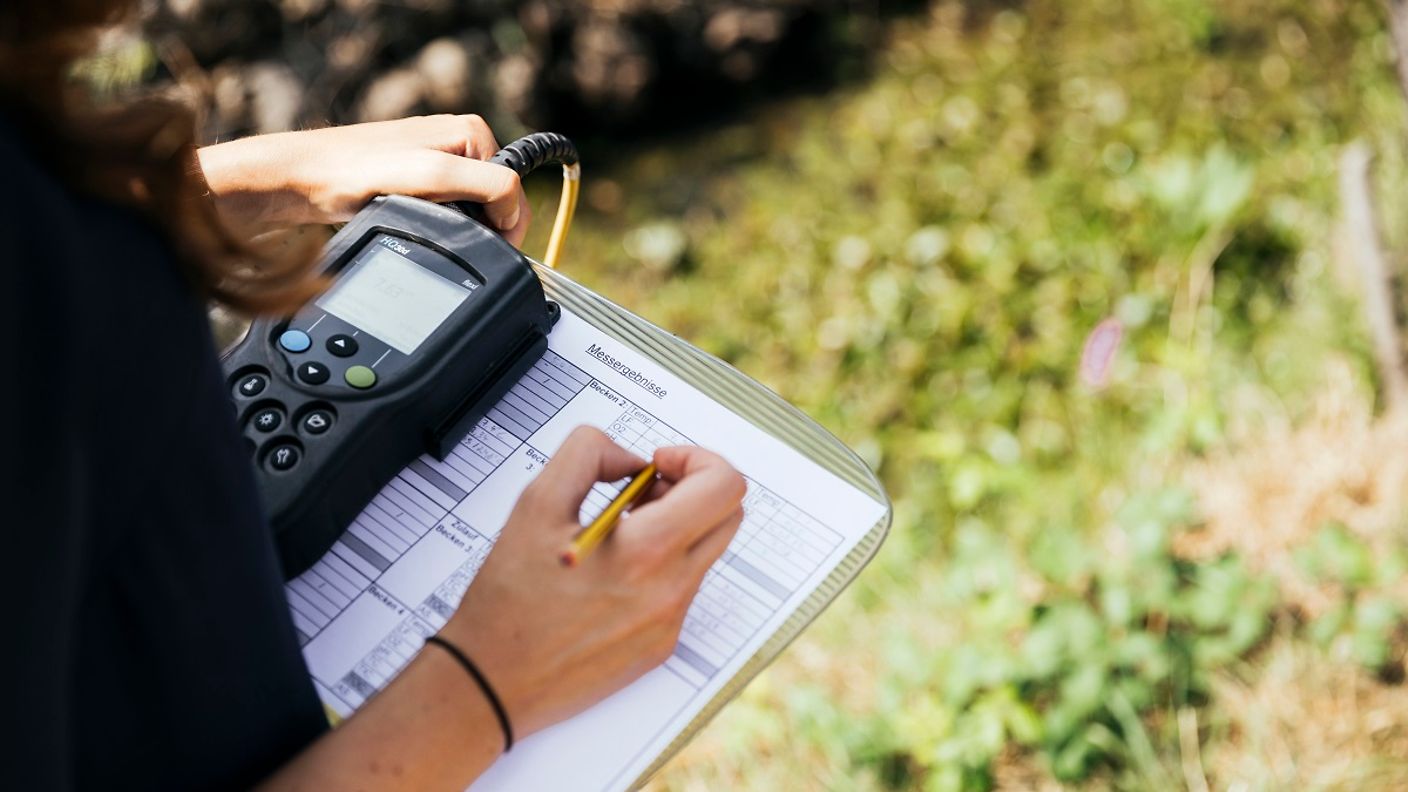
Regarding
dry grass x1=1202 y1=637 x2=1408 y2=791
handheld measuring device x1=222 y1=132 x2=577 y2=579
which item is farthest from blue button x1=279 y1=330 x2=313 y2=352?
dry grass x1=1202 y1=637 x2=1408 y2=791

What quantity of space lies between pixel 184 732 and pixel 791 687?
46.4 inches

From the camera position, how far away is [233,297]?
71 cm

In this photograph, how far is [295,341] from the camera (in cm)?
95

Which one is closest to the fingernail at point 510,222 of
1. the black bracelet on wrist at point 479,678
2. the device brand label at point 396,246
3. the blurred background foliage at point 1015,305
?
the device brand label at point 396,246

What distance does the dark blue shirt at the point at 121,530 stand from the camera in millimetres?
569

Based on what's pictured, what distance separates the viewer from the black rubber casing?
2.87 feet

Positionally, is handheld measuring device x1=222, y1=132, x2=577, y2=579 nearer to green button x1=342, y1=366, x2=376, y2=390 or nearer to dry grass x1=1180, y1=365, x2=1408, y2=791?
green button x1=342, y1=366, x2=376, y2=390

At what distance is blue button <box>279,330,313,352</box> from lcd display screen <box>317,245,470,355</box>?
0.03 meters

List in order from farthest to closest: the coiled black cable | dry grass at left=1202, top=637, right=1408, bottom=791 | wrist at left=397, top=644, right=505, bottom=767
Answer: dry grass at left=1202, top=637, right=1408, bottom=791
the coiled black cable
wrist at left=397, top=644, right=505, bottom=767

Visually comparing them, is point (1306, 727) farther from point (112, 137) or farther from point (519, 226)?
point (112, 137)

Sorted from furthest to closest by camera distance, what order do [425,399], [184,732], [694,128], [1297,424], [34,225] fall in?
[694,128] → [1297,424] → [425,399] → [184,732] → [34,225]

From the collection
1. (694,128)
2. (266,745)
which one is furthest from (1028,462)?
(266,745)

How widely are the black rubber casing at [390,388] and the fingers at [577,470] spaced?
0.52 feet

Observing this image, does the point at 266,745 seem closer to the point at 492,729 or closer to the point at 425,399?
the point at 492,729
